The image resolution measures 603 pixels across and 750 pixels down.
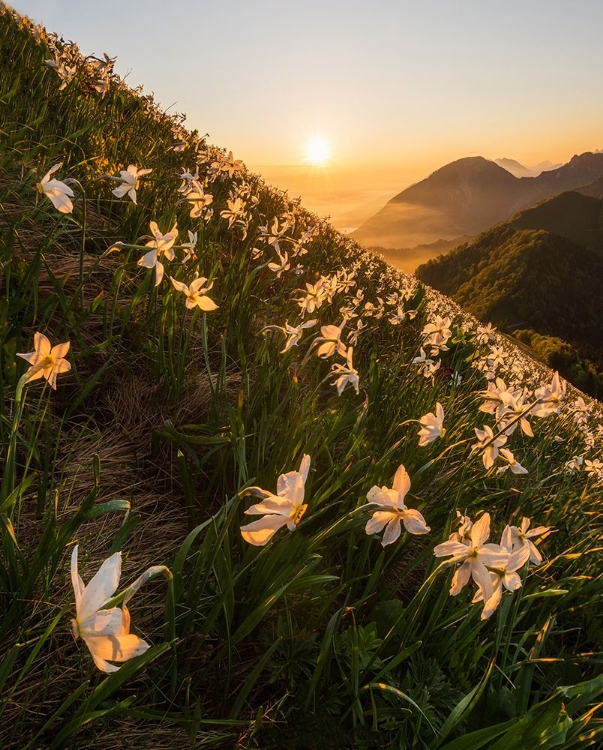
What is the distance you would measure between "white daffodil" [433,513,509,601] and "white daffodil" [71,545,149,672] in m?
0.84

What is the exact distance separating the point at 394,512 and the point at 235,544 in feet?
2.66

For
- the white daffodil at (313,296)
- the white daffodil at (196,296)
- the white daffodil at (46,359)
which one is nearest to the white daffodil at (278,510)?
the white daffodil at (46,359)

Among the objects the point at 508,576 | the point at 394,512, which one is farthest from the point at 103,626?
the point at 508,576

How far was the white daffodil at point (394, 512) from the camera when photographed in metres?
1.29

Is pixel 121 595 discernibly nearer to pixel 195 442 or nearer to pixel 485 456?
pixel 195 442

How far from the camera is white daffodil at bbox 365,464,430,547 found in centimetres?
129

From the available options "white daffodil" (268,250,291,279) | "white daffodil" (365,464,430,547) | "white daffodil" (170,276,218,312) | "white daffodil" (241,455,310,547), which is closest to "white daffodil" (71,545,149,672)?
Result: "white daffodil" (241,455,310,547)

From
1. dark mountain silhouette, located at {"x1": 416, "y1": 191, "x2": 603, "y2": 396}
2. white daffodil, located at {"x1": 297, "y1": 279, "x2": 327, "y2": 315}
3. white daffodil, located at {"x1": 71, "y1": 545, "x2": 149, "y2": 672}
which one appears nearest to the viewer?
white daffodil, located at {"x1": 71, "y1": 545, "x2": 149, "y2": 672}

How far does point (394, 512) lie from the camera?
4.47 ft

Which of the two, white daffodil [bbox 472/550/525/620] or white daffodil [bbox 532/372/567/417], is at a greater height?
white daffodil [bbox 532/372/567/417]

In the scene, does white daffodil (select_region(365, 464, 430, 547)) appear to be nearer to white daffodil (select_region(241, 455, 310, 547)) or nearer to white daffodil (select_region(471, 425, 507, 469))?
white daffodil (select_region(241, 455, 310, 547))

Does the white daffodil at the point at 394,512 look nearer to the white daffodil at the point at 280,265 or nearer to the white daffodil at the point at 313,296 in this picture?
the white daffodil at the point at 313,296

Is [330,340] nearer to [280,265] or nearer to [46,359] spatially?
[46,359]

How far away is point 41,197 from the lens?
10.3 ft
